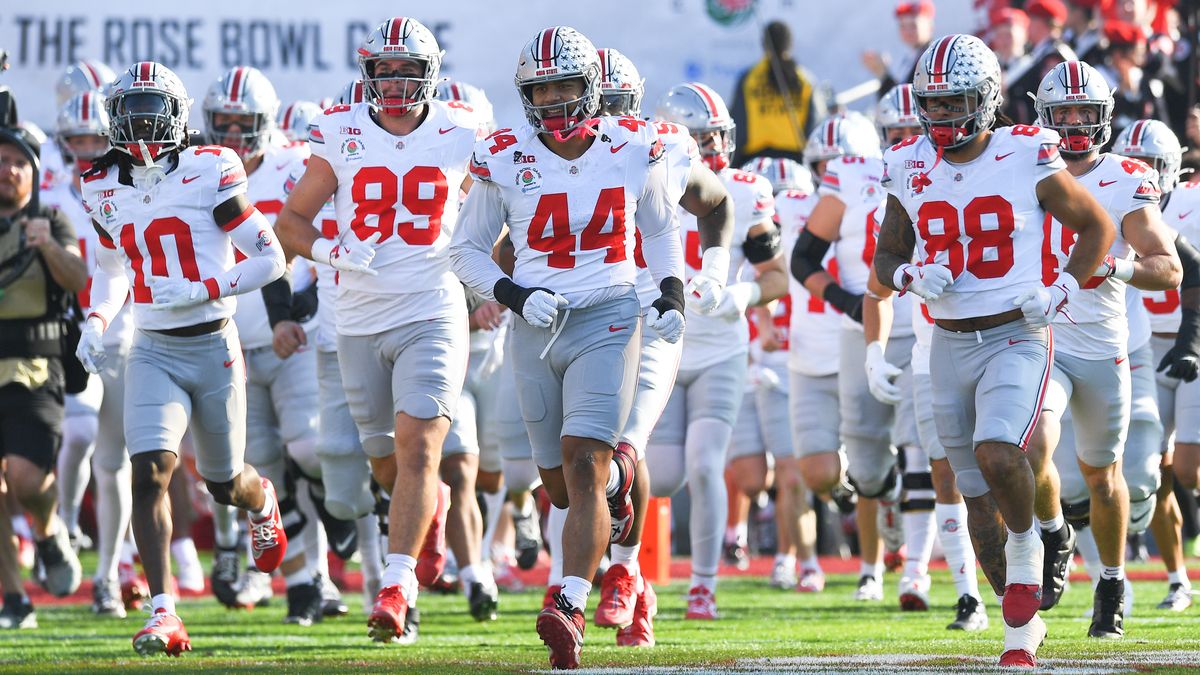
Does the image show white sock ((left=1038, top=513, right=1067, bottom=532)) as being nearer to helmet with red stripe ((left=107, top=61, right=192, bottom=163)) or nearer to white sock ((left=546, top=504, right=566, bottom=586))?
white sock ((left=546, top=504, right=566, bottom=586))

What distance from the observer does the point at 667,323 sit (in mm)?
5770

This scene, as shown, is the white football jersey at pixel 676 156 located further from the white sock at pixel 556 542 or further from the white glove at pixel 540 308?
the white sock at pixel 556 542

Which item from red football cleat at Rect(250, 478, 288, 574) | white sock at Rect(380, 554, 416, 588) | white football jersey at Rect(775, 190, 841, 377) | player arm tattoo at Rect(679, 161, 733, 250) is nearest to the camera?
white sock at Rect(380, 554, 416, 588)

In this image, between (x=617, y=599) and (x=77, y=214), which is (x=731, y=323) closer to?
(x=617, y=599)

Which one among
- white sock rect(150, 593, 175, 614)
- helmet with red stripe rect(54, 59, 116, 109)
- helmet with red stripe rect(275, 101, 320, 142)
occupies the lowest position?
white sock rect(150, 593, 175, 614)

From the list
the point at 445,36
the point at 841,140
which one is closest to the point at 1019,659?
the point at 841,140

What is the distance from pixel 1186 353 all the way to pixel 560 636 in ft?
10.0

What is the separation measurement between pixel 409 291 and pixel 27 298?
2469 mm

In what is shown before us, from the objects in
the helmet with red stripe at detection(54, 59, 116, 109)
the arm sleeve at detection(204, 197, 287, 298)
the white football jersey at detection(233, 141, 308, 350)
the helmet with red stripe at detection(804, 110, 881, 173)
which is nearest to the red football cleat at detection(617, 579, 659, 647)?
the arm sleeve at detection(204, 197, 287, 298)

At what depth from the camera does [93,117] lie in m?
8.50

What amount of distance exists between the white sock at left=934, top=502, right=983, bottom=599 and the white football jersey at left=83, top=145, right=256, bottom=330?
2777 millimetres

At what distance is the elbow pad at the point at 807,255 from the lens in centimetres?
790

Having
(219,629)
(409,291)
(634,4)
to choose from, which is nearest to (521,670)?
(409,291)

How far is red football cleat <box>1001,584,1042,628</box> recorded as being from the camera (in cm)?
551
